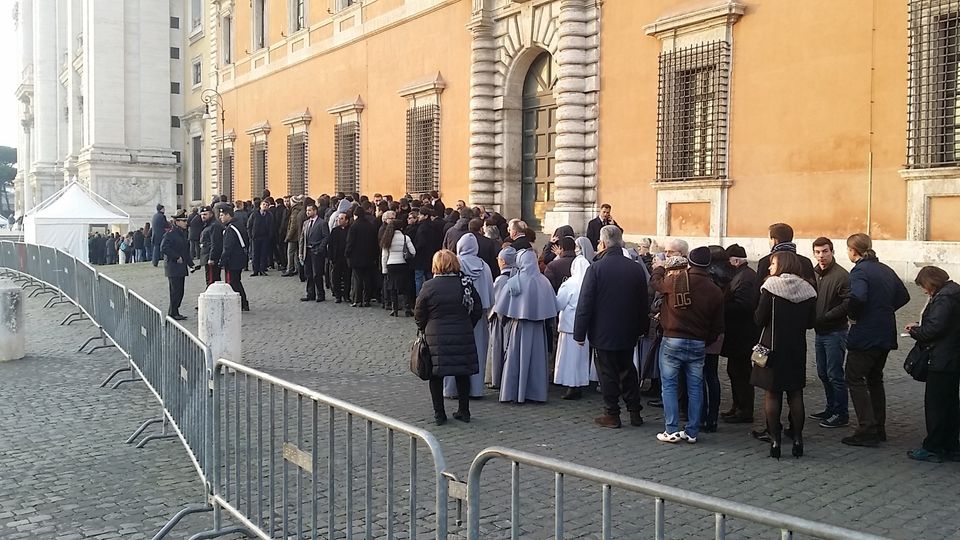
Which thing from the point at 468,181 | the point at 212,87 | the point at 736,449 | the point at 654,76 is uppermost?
the point at 212,87

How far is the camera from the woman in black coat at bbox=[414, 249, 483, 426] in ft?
24.7

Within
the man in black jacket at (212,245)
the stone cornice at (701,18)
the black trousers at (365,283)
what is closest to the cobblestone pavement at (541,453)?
the man in black jacket at (212,245)

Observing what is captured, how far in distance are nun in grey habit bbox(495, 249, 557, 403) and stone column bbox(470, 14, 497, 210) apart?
1203 cm

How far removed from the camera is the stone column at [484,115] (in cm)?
2059

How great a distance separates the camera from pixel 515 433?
731 centimetres

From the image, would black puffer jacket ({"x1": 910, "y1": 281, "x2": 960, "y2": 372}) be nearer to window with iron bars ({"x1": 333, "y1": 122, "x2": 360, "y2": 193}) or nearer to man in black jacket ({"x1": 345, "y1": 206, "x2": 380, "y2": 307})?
man in black jacket ({"x1": 345, "y1": 206, "x2": 380, "y2": 307})

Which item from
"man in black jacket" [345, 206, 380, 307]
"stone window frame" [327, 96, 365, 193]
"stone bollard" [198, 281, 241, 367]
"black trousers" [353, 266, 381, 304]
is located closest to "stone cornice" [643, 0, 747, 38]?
→ "man in black jacket" [345, 206, 380, 307]

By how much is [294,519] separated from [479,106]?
55.7 feet

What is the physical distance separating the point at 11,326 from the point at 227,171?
91.4 ft

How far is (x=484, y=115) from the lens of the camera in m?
20.6

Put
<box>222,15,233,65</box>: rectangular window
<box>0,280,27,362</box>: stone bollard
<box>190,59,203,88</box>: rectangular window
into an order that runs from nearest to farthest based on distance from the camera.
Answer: <box>0,280,27,362</box>: stone bollard, <box>222,15,233,65</box>: rectangular window, <box>190,59,203,88</box>: rectangular window

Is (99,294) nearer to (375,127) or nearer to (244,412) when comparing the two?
(244,412)

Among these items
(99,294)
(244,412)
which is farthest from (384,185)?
(244,412)

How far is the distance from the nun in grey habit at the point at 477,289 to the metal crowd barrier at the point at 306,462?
3.50 metres
